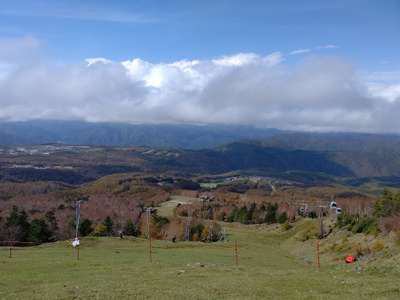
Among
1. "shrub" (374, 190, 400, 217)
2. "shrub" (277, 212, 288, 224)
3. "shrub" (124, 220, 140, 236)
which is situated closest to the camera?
"shrub" (374, 190, 400, 217)

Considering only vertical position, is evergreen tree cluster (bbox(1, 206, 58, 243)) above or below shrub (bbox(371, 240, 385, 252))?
below

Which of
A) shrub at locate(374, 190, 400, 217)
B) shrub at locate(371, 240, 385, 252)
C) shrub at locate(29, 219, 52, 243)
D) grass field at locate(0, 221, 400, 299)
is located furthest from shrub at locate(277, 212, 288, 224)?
grass field at locate(0, 221, 400, 299)

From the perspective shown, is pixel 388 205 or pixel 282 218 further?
pixel 282 218

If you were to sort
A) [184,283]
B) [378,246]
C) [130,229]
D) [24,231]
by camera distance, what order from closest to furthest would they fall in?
[184,283], [378,246], [24,231], [130,229]

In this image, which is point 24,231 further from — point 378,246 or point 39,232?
point 378,246

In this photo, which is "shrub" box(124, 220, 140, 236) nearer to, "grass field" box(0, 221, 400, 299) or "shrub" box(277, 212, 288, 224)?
"shrub" box(277, 212, 288, 224)

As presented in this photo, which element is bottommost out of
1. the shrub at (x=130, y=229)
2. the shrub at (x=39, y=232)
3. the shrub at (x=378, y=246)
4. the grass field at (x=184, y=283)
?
the shrub at (x=130, y=229)

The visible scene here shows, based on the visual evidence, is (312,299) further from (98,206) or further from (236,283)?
(98,206)

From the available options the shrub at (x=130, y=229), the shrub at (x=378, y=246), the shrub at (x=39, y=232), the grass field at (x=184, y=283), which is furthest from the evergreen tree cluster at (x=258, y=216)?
the grass field at (x=184, y=283)

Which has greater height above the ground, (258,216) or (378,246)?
(378,246)

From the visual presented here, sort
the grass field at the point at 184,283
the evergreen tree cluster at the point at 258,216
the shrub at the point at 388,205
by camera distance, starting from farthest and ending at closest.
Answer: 1. the evergreen tree cluster at the point at 258,216
2. the shrub at the point at 388,205
3. the grass field at the point at 184,283

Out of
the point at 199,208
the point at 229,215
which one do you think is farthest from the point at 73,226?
the point at 199,208

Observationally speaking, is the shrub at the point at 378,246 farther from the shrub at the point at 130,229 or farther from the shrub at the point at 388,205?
the shrub at the point at 130,229

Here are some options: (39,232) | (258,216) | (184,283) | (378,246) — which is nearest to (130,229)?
(39,232)
